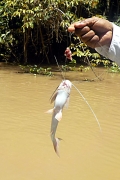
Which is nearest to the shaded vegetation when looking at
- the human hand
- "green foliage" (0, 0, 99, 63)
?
"green foliage" (0, 0, 99, 63)

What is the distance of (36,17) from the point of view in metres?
8.37

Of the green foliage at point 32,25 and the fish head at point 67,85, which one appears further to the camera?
the green foliage at point 32,25

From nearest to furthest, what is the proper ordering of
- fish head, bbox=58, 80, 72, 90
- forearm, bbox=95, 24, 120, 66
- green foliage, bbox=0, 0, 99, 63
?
fish head, bbox=58, 80, 72, 90, forearm, bbox=95, 24, 120, 66, green foliage, bbox=0, 0, 99, 63

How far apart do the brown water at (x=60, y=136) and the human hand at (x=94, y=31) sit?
201 millimetres

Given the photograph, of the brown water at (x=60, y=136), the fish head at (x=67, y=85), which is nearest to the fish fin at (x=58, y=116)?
the fish head at (x=67, y=85)

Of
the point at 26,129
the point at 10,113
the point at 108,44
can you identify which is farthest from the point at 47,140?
the point at 108,44

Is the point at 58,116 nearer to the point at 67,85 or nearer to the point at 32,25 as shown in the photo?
the point at 67,85

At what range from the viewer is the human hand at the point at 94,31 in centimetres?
160

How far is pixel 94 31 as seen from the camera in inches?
64.3

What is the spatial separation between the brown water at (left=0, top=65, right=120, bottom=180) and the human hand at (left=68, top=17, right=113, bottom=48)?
201mm

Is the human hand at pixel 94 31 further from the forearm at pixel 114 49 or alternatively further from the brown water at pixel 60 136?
the brown water at pixel 60 136

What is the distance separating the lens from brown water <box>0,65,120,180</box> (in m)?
2.98

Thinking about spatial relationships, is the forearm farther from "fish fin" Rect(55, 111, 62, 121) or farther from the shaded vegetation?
the shaded vegetation

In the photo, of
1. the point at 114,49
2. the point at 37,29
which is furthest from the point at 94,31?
the point at 37,29
